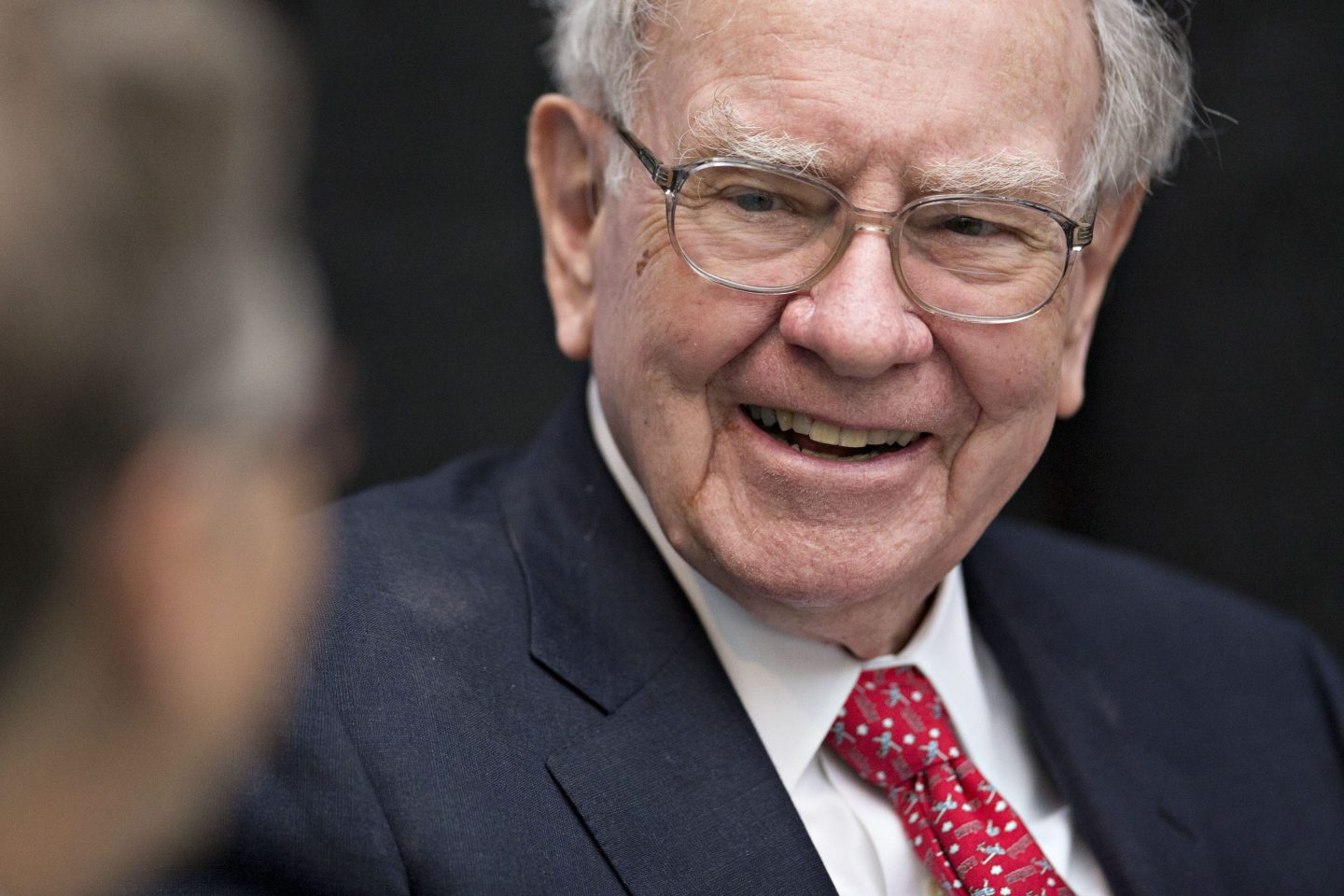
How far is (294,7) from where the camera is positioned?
379cm

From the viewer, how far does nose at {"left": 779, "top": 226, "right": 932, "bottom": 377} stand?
1898mm

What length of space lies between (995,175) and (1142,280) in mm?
2746

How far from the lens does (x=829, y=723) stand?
2098 millimetres

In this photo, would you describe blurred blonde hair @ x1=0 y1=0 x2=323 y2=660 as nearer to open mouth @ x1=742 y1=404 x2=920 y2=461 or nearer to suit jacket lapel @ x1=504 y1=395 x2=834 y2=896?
suit jacket lapel @ x1=504 y1=395 x2=834 y2=896

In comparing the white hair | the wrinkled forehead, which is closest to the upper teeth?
the wrinkled forehead

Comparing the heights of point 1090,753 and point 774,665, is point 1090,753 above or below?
below

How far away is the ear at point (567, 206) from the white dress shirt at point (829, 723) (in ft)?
0.46

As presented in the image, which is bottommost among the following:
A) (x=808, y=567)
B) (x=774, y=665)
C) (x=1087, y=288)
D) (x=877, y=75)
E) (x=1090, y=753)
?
(x=1090, y=753)

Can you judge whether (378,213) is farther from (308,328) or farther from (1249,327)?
(308,328)

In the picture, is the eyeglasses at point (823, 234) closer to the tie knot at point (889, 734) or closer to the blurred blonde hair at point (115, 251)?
the tie knot at point (889, 734)

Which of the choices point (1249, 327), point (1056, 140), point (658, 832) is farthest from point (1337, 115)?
point (658, 832)

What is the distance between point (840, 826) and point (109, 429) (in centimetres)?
150

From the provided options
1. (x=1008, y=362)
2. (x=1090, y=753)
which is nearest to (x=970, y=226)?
(x=1008, y=362)

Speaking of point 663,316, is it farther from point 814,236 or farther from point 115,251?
point 115,251
